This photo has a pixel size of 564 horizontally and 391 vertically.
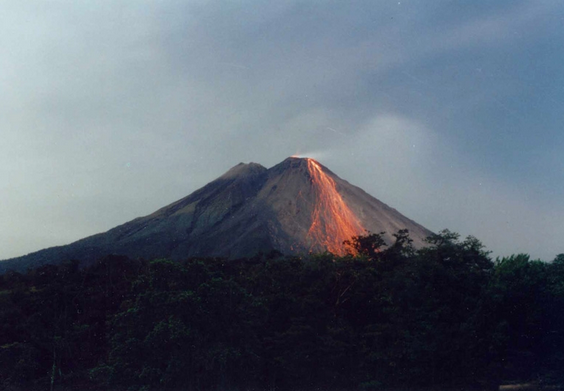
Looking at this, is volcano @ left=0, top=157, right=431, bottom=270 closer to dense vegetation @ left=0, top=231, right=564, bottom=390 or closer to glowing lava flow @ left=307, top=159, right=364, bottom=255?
glowing lava flow @ left=307, top=159, right=364, bottom=255

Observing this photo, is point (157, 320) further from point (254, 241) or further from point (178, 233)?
point (178, 233)

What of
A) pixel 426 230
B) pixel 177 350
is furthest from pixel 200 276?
pixel 426 230

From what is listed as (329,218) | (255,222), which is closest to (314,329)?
(329,218)

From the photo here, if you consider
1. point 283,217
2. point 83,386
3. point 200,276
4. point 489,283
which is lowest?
point 83,386

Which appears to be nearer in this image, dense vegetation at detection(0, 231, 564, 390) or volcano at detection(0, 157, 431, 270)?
dense vegetation at detection(0, 231, 564, 390)

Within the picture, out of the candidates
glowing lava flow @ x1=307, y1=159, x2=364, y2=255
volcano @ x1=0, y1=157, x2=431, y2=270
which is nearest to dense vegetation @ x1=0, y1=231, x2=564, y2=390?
volcano @ x1=0, y1=157, x2=431, y2=270

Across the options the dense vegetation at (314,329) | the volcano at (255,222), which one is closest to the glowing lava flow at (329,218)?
the volcano at (255,222)
